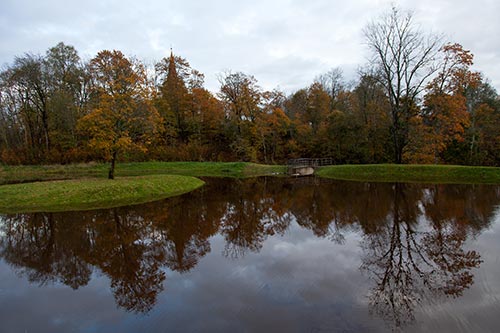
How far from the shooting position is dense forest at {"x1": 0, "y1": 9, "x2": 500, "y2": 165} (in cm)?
3009

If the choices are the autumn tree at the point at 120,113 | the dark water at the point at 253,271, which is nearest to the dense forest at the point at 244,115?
the autumn tree at the point at 120,113

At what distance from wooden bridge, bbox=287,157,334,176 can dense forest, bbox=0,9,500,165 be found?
180cm

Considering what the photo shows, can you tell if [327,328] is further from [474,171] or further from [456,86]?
[456,86]

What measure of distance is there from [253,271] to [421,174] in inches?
1007

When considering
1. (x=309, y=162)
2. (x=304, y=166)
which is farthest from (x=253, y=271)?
(x=309, y=162)

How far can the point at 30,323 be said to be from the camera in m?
5.34

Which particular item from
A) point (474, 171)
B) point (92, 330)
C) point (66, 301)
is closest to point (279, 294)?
point (92, 330)

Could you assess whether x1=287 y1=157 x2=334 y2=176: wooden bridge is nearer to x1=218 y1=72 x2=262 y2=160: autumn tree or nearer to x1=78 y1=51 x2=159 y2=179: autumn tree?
x1=218 y1=72 x2=262 y2=160: autumn tree

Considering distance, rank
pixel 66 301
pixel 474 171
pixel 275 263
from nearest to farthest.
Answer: pixel 66 301 → pixel 275 263 → pixel 474 171

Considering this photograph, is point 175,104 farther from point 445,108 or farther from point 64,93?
point 445,108

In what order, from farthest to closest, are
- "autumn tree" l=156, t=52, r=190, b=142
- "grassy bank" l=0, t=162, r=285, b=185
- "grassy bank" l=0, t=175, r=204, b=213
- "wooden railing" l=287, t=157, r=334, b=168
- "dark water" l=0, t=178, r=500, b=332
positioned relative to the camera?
"autumn tree" l=156, t=52, r=190, b=142 < "wooden railing" l=287, t=157, r=334, b=168 < "grassy bank" l=0, t=162, r=285, b=185 < "grassy bank" l=0, t=175, r=204, b=213 < "dark water" l=0, t=178, r=500, b=332

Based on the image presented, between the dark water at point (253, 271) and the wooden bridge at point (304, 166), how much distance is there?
73.4 ft

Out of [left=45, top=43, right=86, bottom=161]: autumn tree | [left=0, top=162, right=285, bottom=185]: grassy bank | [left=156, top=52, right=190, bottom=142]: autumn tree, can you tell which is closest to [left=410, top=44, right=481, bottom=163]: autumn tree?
[left=0, top=162, right=285, bottom=185]: grassy bank

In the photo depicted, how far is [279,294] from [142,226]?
7.50 metres
